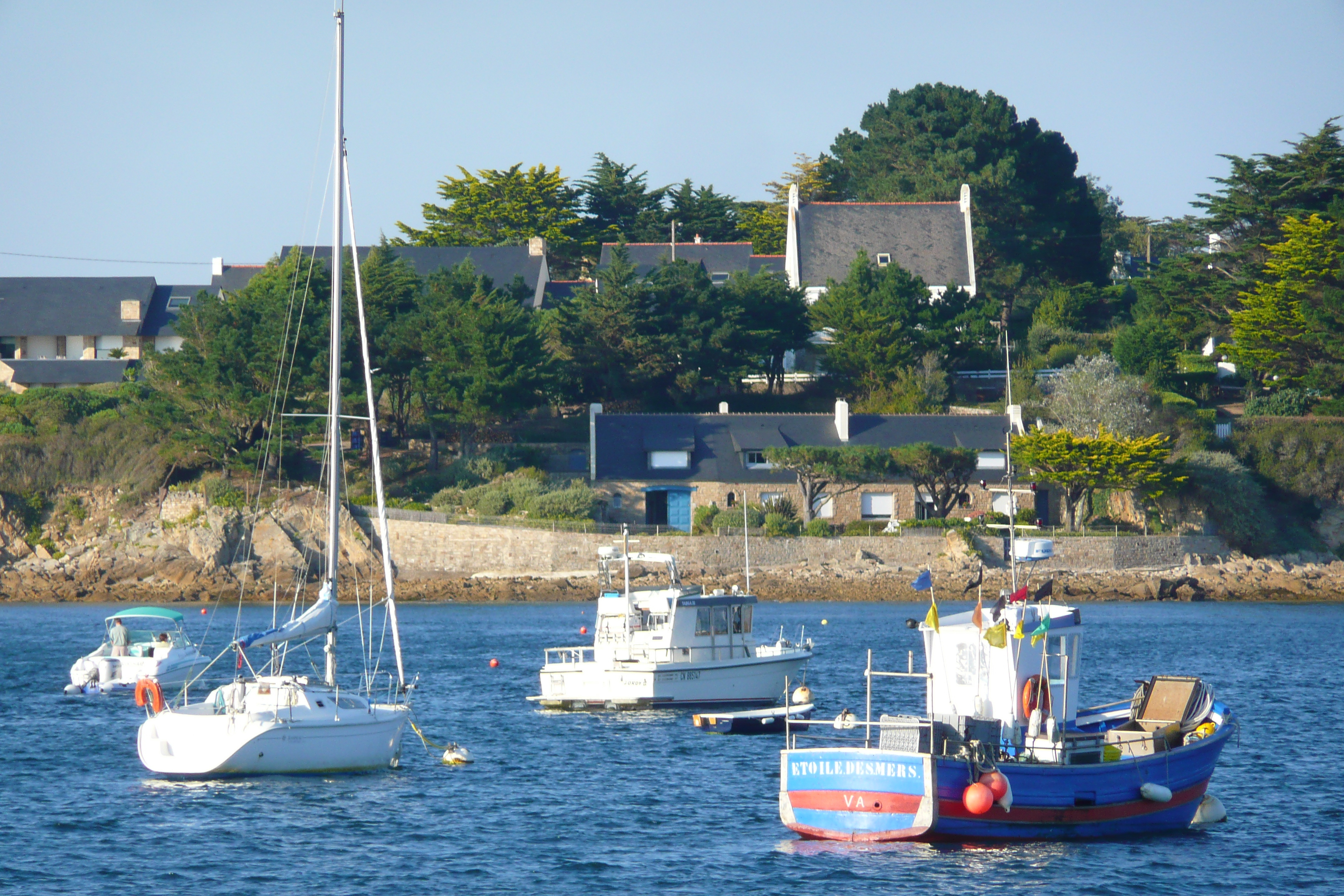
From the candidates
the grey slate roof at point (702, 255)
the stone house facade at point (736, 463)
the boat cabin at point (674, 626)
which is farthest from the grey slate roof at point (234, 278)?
the boat cabin at point (674, 626)

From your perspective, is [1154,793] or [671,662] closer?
[1154,793]

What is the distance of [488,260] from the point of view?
255 feet

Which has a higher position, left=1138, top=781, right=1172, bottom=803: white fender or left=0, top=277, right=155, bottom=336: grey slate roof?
left=0, top=277, right=155, bottom=336: grey slate roof

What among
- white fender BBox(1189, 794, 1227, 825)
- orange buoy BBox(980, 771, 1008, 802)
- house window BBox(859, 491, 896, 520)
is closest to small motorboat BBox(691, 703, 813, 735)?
white fender BBox(1189, 794, 1227, 825)

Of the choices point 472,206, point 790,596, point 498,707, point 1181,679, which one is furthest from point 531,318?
point 1181,679

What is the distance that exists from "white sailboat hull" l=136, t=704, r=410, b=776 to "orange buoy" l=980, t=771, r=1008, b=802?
377 inches

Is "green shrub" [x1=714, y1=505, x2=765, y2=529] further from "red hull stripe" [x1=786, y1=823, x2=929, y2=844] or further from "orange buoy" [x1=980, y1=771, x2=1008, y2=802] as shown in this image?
"orange buoy" [x1=980, y1=771, x2=1008, y2=802]

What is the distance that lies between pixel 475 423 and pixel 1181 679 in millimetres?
42108

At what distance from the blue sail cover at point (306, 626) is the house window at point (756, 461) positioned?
3610 centimetres

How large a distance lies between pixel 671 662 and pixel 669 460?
2820cm

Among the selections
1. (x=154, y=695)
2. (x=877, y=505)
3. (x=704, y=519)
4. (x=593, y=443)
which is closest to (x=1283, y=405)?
(x=877, y=505)

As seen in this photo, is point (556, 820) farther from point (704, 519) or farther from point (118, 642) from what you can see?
point (704, 519)

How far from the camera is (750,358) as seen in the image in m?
64.6

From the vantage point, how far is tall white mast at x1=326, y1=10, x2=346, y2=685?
71.9 ft
